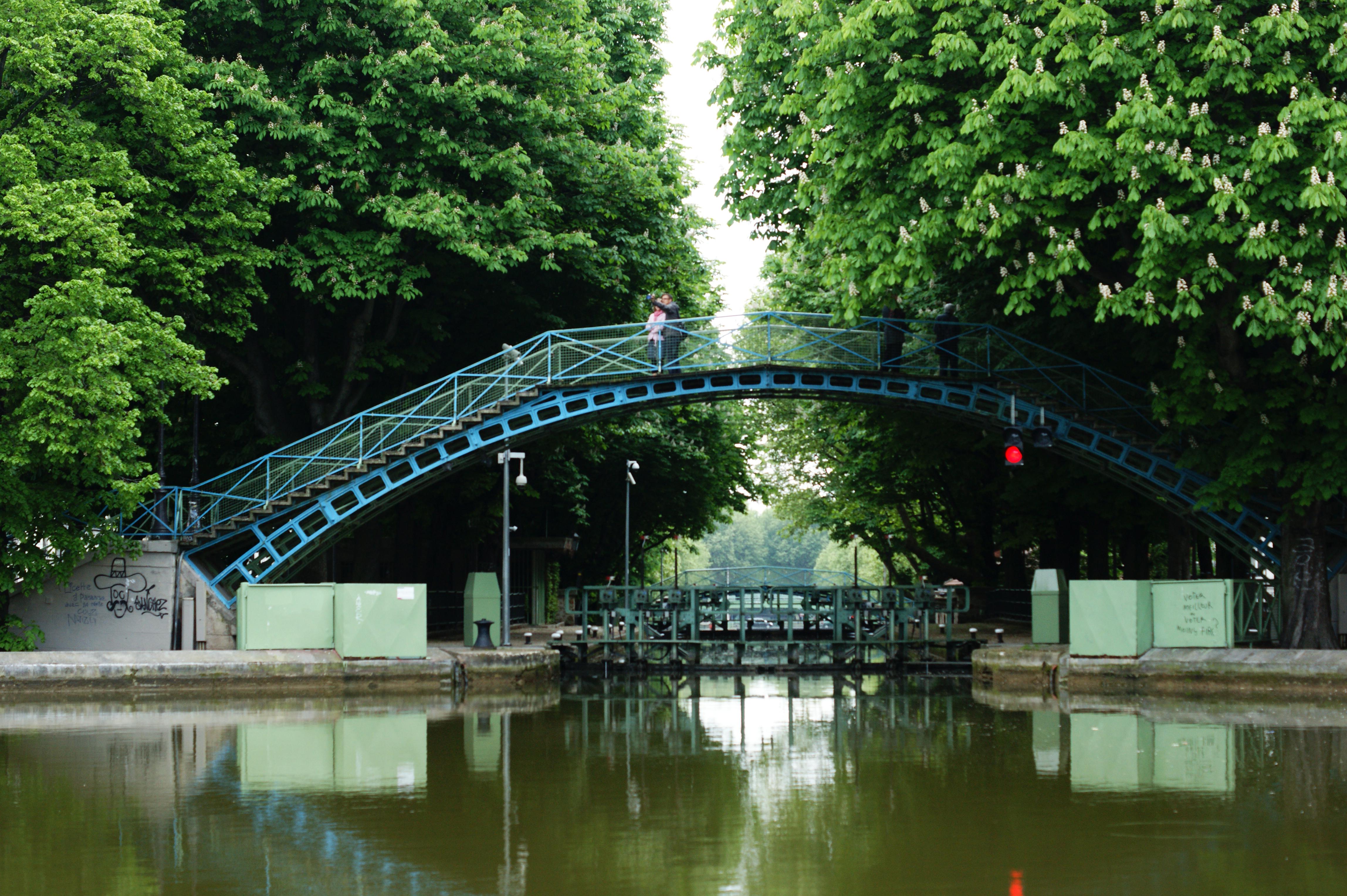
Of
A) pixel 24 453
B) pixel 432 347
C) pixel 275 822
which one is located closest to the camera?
pixel 275 822

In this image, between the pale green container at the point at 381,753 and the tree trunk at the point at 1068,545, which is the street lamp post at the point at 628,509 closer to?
the tree trunk at the point at 1068,545

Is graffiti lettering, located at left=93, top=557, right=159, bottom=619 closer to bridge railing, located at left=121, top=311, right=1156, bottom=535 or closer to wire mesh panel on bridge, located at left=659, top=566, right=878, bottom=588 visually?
bridge railing, located at left=121, top=311, right=1156, bottom=535

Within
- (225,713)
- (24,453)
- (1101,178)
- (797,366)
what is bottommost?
(225,713)

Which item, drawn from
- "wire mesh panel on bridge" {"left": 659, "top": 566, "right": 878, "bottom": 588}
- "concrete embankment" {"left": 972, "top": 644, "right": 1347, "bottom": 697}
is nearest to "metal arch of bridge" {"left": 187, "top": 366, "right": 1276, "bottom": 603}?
"wire mesh panel on bridge" {"left": 659, "top": 566, "right": 878, "bottom": 588}

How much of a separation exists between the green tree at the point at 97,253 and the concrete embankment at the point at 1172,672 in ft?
52.7

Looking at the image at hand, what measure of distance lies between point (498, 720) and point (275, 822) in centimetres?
848

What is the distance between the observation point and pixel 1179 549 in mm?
32156

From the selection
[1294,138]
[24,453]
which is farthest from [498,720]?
[1294,138]

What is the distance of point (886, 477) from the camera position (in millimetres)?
43031

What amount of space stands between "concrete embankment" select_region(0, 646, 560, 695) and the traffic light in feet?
31.8

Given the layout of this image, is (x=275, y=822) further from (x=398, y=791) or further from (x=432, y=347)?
(x=432, y=347)

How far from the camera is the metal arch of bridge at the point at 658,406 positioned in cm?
2755

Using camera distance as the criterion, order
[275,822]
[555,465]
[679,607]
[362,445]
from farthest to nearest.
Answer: [555,465], [679,607], [362,445], [275,822]

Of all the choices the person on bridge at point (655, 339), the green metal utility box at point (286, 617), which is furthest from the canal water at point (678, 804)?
the person on bridge at point (655, 339)
